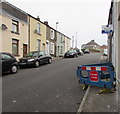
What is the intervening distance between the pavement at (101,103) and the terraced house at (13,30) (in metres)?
12.0

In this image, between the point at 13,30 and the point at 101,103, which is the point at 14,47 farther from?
the point at 101,103

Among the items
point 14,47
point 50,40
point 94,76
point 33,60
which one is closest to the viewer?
point 94,76

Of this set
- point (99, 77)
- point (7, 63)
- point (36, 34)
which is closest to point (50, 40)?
point (36, 34)

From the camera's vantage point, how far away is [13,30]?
16.9 meters

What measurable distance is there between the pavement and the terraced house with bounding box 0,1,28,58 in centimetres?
1198

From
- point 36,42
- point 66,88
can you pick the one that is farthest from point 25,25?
point 66,88

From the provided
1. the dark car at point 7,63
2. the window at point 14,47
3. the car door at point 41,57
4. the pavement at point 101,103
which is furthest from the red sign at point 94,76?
the window at point 14,47

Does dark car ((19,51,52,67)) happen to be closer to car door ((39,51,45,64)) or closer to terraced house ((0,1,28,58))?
car door ((39,51,45,64))

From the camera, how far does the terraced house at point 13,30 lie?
1511cm

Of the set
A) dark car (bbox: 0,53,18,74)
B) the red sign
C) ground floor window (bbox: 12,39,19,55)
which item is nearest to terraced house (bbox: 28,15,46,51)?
ground floor window (bbox: 12,39,19,55)

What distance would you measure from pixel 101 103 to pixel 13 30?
14566 mm

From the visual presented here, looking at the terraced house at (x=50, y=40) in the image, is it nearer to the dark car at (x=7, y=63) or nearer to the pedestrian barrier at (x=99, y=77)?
the dark car at (x=7, y=63)

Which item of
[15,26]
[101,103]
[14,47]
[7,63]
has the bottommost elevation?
[101,103]

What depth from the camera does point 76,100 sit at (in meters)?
5.01
